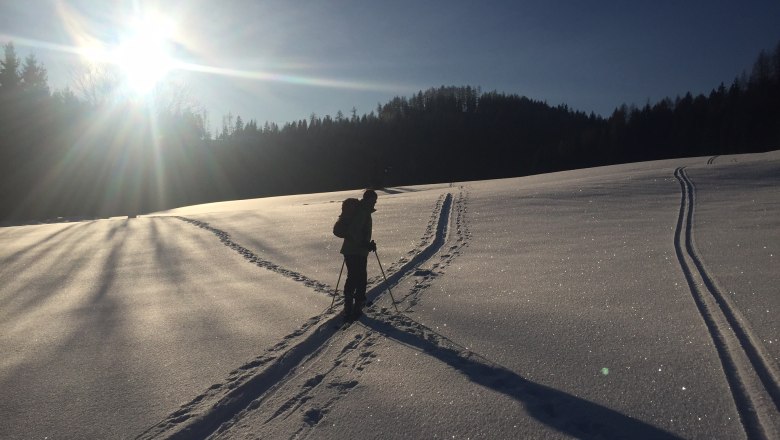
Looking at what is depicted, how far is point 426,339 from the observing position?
18.3ft

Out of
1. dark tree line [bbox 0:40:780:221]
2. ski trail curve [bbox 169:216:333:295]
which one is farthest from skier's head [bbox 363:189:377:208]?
dark tree line [bbox 0:40:780:221]

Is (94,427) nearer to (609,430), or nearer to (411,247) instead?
(609,430)

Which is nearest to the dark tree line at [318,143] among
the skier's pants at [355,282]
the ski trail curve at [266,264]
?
the ski trail curve at [266,264]

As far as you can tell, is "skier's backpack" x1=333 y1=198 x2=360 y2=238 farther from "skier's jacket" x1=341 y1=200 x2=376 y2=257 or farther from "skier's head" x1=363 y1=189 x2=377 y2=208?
"skier's head" x1=363 y1=189 x2=377 y2=208

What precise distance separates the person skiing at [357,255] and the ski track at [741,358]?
4.03 m

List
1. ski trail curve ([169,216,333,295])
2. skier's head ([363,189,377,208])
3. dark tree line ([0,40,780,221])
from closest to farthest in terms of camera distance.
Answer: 1. skier's head ([363,189,377,208])
2. ski trail curve ([169,216,333,295])
3. dark tree line ([0,40,780,221])

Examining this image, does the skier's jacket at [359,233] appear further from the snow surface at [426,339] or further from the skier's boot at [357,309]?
the snow surface at [426,339]

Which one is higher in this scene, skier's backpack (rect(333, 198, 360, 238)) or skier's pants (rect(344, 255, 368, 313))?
skier's backpack (rect(333, 198, 360, 238))

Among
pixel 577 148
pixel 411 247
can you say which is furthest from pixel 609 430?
pixel 577 148

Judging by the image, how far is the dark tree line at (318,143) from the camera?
4322 cm

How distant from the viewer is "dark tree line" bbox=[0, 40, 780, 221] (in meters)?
43.2

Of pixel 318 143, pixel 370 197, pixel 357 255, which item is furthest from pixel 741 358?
pixel 318 143

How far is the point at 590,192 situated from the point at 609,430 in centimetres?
1435

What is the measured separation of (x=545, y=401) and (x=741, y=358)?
2.01 metres
